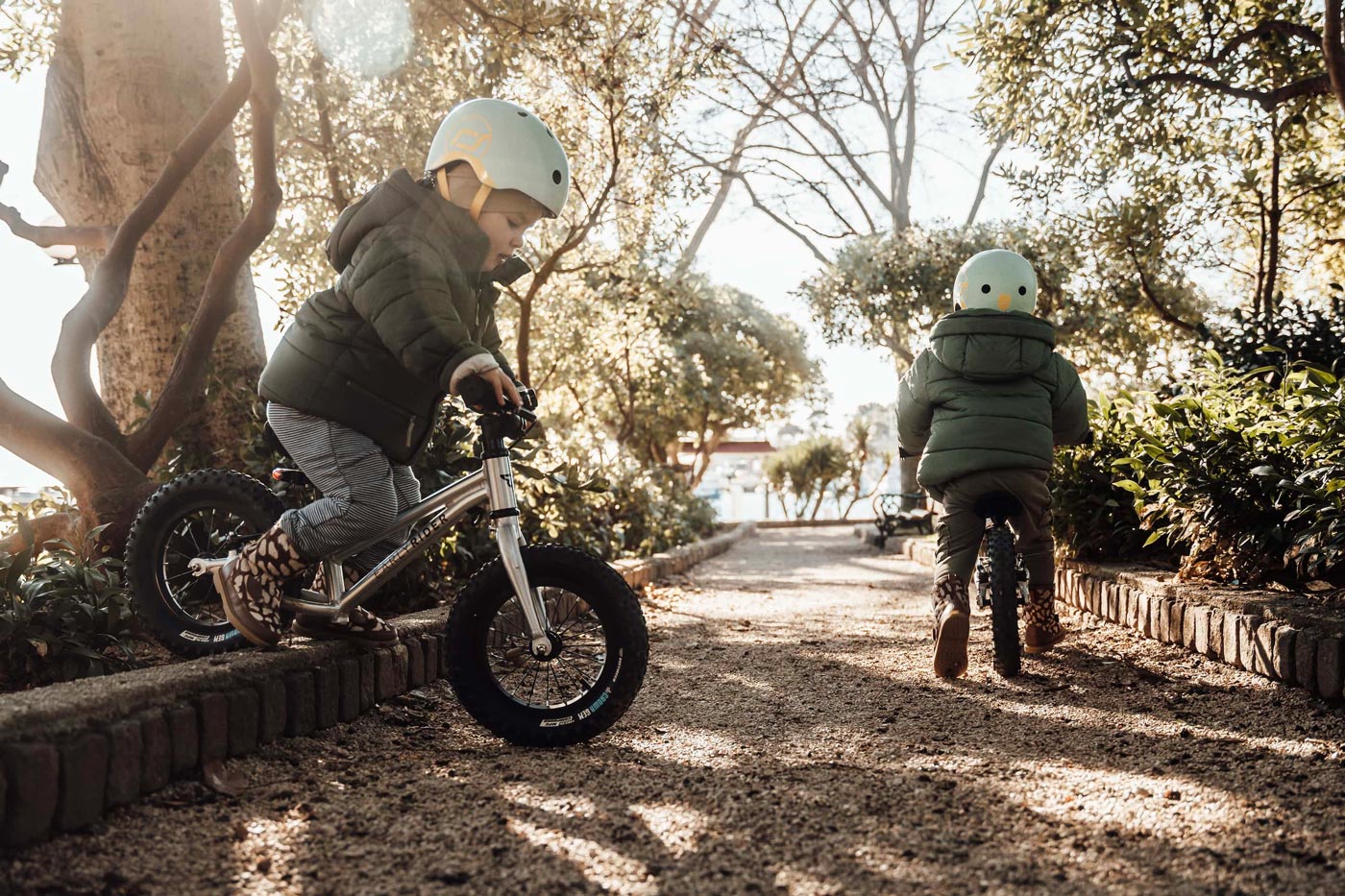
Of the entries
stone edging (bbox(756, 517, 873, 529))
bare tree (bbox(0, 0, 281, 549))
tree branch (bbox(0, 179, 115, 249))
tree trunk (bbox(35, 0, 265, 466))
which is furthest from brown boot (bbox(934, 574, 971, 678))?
stone edging (bbox(756, 517, 873, 529))

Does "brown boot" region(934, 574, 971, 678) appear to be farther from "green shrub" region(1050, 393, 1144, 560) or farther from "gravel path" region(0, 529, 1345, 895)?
"green shrub" region(1050, 393, 1144, 560)

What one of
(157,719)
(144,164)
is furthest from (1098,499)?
(144,164)

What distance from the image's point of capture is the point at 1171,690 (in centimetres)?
347

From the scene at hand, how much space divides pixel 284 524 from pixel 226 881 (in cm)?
118

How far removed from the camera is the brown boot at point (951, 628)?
3721 mm

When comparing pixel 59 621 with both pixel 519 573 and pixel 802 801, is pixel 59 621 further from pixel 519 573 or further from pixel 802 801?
pixel 802 801

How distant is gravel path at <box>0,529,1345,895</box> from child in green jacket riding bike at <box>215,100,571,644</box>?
516 mm

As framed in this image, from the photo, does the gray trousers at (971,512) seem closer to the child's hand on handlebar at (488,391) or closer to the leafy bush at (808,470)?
the child's hand on handlebar at (488,391)

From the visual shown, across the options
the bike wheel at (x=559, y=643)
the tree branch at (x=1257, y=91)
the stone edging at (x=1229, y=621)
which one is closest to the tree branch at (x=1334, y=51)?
the tree branch at (x=1257, y=91)

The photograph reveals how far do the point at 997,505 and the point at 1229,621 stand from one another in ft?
2.84

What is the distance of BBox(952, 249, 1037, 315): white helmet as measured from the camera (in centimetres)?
399

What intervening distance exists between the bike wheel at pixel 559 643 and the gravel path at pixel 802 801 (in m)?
0.10

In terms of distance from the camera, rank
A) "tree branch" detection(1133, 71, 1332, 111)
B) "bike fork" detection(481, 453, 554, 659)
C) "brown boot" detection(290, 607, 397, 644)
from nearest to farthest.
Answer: "bike fork" detection(481, 453, 554, 659), "brown boot" detection(290, 607, 397, 644), "tree branch" detection(1133, 71, 1332, 111)

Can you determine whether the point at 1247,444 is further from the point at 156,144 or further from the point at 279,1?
the point at 156,144
